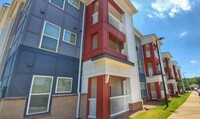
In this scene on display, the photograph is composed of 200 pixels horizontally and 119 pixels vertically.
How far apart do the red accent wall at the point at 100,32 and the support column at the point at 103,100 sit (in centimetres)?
243

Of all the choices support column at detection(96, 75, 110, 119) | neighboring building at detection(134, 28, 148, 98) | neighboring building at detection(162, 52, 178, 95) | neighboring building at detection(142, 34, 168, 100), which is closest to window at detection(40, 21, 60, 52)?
support column at detection(96, 75, 110, 119)

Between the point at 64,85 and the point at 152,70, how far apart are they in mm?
18098

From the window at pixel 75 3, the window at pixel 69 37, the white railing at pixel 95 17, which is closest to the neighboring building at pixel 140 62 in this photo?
the white railing at pixel 95 17

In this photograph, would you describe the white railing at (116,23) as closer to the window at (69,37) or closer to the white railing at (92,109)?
the window at (69,37)

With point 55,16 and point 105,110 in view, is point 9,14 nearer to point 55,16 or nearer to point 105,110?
point 55,16

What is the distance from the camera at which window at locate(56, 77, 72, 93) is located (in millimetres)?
8102

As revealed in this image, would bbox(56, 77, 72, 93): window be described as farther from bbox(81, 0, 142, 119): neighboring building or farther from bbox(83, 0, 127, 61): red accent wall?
bbox(83, 0, 127, 61): red accent wall

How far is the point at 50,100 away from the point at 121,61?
6.06 m

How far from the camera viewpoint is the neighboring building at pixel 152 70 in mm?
19433

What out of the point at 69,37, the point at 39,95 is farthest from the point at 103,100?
the point at 69,37

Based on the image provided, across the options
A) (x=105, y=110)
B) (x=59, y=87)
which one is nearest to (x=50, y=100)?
(x=59, y=87)

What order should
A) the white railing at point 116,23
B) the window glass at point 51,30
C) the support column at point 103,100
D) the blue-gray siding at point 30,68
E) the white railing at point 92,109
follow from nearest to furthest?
the blue-gray siding at point 30,68
the support column at point 103,100
the white railing at point 92,109
the window glass at point 51,30
the white railing at point 116,23

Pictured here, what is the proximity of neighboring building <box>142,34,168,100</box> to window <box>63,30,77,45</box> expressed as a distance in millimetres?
16489

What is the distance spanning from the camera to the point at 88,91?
8.98 m
